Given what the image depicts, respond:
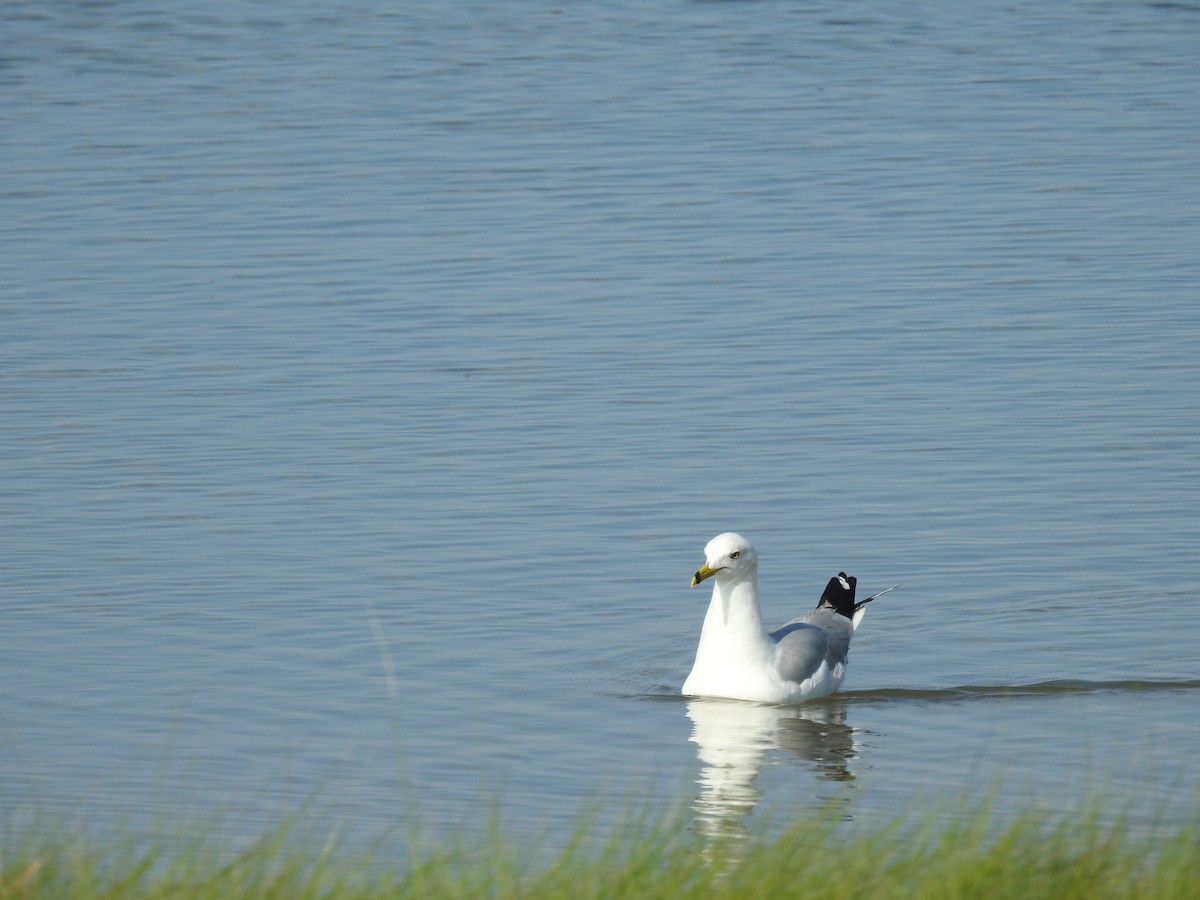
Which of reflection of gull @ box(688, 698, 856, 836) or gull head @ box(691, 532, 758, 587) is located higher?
gull head @ box(691, 532, 758, 587)

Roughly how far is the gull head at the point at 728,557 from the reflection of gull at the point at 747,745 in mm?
663

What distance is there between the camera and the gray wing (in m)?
11.2

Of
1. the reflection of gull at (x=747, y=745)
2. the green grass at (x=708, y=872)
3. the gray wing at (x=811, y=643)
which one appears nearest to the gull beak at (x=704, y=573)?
the gray wing at (x=811, y=643)

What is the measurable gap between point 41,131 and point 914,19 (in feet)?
53.7

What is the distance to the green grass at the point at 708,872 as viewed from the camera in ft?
21.1

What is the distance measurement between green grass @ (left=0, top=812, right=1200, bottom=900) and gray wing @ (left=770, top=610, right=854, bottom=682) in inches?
158

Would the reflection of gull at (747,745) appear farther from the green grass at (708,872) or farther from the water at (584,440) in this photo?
the green grass at (708,872)

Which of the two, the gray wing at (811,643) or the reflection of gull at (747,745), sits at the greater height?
the gray wing at (811,643)

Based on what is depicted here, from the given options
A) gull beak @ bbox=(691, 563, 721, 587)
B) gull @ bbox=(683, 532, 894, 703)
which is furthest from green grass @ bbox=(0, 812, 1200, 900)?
gull @ bbox=(683, 532, 894, 703)

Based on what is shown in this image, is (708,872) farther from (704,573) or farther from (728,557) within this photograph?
(728,557)

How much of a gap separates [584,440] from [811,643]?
489 cm

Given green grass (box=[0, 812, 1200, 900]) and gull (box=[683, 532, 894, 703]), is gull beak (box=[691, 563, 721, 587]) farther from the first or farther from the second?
green grass (box=[0, 812, 1200, 900])

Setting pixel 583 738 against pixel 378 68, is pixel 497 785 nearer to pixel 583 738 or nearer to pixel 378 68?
pixel 583 738

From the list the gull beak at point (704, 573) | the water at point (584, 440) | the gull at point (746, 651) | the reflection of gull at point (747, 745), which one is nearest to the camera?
the reflection of gull at point (747, 745)
